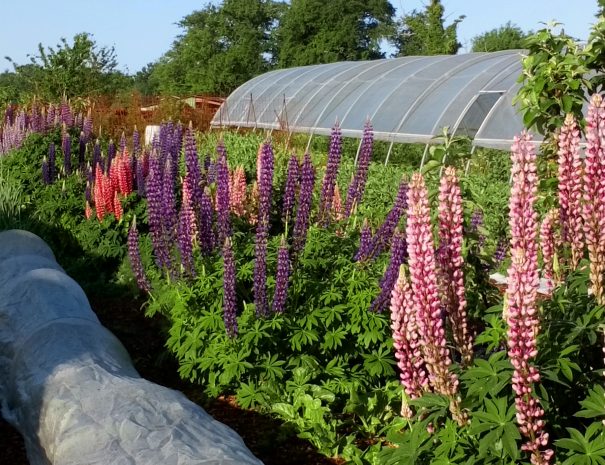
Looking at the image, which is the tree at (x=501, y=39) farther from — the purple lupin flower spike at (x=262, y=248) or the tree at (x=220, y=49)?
the purple lupin flower spike at (x=262, y=248)

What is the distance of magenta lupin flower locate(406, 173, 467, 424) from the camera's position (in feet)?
9.88

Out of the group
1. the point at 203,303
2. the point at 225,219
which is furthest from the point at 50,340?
the point at 225,219

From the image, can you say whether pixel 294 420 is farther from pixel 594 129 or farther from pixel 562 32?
pixel 562 32

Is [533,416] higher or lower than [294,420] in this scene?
higher

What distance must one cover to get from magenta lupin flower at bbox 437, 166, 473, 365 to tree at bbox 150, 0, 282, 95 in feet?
134

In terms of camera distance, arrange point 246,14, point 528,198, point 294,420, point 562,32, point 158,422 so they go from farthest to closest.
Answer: point 246,14 < point 562,32 < point 294,420 < point 158,422 < point 528,198

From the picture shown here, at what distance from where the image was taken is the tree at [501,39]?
57125 millimetres

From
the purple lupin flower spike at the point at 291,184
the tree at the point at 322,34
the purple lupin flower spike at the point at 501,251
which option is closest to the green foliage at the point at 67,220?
the purple lupin flower spike at the point at 291,184

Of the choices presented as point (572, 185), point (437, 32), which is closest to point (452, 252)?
point (572, 185)

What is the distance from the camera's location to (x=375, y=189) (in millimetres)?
10844

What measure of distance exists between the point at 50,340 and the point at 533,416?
10.2 ft

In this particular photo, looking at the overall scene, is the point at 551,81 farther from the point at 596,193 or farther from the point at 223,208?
the point at 223,208

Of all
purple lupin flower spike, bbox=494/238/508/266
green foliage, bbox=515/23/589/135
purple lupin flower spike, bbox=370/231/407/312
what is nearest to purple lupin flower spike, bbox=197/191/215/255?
purple lupin flower spike, bbox=370/231/407/312

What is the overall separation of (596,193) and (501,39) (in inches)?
2286
